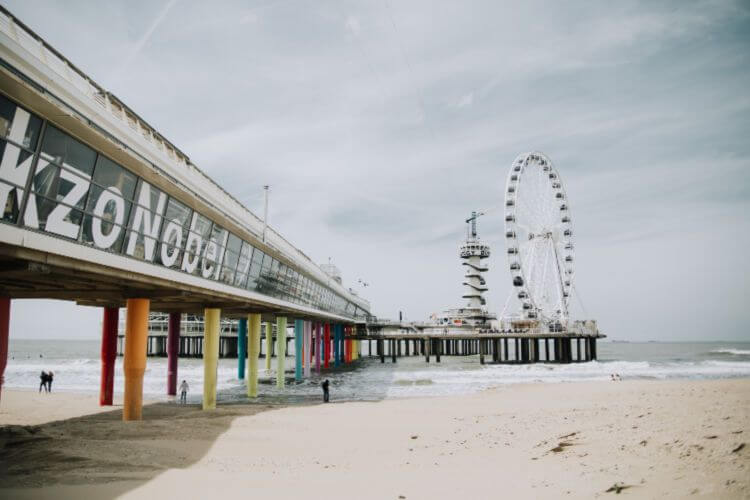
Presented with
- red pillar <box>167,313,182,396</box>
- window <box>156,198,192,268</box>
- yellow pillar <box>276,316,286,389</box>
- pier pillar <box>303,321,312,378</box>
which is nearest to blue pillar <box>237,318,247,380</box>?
pier pillar <box>303,321,312,378</box>

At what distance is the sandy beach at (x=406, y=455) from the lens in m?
7.47

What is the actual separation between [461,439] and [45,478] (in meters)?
8.53

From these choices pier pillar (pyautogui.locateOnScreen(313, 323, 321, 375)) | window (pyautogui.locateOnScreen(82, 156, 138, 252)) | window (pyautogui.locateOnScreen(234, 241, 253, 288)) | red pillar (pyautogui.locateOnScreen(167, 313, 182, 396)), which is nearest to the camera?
window (pyautogui.locateOnScreen(82, 156, 138, 252))

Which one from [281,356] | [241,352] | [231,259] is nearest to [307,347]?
[241,352]

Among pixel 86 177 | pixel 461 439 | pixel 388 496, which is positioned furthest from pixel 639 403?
pixel 86 177

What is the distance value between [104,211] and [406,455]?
8411 mm

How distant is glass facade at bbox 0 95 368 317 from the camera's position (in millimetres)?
8172

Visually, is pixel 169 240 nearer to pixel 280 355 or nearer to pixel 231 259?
pixel 231 259

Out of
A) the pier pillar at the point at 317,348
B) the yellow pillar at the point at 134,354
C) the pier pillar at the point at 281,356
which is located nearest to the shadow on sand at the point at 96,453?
the yellow pillar at the point at 134,354

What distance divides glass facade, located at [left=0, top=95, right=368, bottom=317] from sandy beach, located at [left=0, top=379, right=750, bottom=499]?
442cm

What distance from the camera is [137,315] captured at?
14.6 m

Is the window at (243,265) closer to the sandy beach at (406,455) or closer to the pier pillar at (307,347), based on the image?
the sandy beach at (406,455)

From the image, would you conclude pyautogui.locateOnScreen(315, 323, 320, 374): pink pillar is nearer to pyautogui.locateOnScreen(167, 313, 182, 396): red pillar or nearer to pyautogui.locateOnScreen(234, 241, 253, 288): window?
pyautogui.locateOnScreen(167, 313, 182, 396): red pillar

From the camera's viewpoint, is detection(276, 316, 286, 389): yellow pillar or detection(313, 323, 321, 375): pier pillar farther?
detection(313, 323, 321, 375): pier pillar
